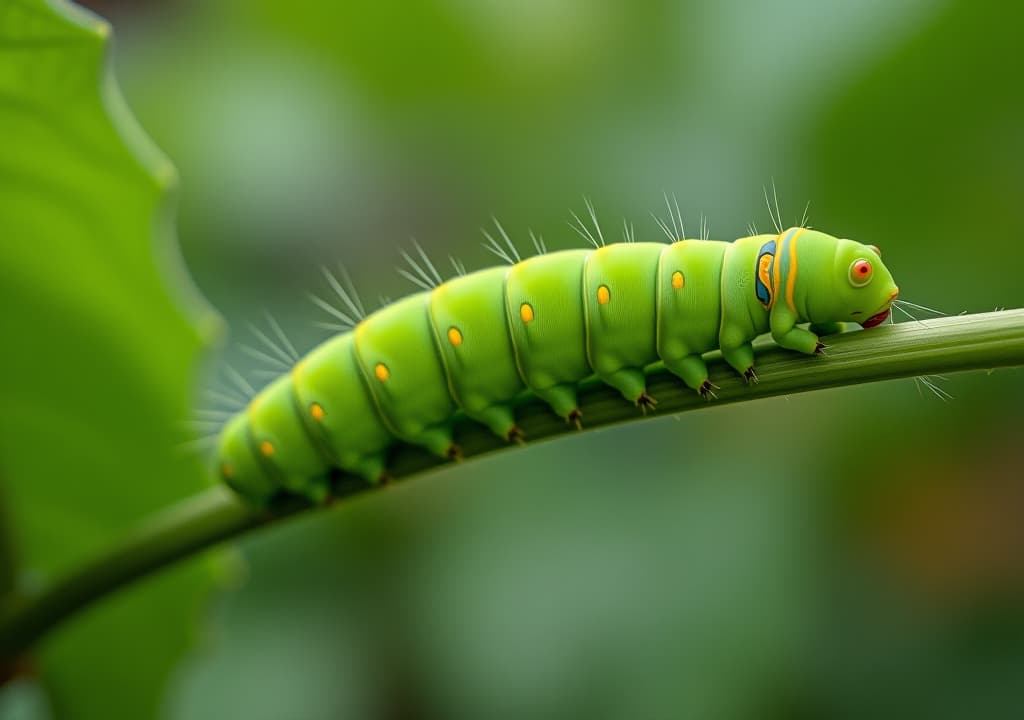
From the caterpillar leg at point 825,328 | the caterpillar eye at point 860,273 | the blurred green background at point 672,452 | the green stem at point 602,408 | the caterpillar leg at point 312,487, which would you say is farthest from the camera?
the blurred green background at point 672,452

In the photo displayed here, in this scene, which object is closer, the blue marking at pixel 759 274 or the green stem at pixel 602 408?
the green stem at pixel 602 408

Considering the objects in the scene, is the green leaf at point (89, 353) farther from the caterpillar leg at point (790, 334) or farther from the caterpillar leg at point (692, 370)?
the caterpillar leg at point (790, 334)

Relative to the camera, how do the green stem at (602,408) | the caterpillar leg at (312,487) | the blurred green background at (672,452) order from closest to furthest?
1. the green stem at (602,408)
2. the caterpillar leg at (312,487)
3. the blurred green background at (672,452)

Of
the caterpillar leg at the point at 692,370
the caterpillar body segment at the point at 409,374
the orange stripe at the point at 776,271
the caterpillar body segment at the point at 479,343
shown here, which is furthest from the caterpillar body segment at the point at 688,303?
the caterpillar body segment at the point at 409,374

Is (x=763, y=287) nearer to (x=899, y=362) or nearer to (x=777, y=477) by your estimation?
(x=899, y=362)

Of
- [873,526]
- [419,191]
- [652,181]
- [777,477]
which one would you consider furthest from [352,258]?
[873,526]

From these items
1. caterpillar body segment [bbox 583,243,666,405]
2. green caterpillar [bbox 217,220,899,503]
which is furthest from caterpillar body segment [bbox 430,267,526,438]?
caterpillar body segment [bbox 583,243,666,405]
